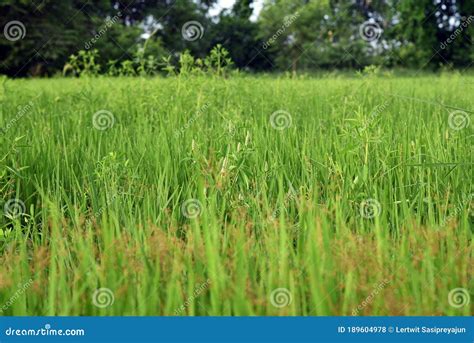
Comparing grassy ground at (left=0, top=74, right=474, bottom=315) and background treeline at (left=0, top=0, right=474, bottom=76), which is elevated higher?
background treeline at (left=0, top=0, right=474, bottom=76)

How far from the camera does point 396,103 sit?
552 cm

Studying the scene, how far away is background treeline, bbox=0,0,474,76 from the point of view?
73.8 ft

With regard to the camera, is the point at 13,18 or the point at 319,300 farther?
the point at 13,18

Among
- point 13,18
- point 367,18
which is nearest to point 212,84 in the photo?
point 13,18

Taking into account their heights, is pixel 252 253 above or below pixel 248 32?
below

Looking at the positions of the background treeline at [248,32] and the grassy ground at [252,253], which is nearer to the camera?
the grassy ground at [252,253]

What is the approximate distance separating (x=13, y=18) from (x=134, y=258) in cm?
2365

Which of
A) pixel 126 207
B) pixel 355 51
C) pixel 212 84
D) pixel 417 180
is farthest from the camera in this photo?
pixel 355 51

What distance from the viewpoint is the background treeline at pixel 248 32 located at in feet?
73.8

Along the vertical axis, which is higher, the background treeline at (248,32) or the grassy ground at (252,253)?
the background treeline at (248,32)

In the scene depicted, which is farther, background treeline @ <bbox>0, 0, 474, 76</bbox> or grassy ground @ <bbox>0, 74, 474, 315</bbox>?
background treeline @ <bbox>0, 0, 474, 76</bbox>

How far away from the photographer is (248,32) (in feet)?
A: 105

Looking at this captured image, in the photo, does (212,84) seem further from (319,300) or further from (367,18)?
(367,18)

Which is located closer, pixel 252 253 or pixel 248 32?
pixel 252 253
